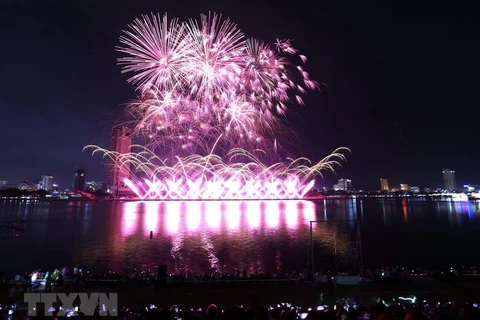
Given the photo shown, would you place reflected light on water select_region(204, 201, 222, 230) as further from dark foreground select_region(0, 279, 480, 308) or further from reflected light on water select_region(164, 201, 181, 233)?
dark foreground select_region(0, 279, 480, 308)

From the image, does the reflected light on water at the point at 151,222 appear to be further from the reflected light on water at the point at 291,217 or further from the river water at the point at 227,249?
the reflected light on water at the point at 291,217

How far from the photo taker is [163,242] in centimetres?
3928

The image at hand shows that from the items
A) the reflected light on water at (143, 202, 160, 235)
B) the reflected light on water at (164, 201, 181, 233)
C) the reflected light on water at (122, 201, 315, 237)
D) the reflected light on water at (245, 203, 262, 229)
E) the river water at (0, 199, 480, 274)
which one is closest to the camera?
the river water at (0, 199, 480, 274)

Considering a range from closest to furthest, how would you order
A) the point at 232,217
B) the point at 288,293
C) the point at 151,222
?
1. the point at 288,293
2. the point at 151,222
3. the point at 232,217

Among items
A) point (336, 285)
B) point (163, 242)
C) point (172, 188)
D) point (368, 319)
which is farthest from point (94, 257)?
point (172, 188)

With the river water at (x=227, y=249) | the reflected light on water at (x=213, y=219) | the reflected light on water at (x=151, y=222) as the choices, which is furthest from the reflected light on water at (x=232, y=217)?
the reflected light on water at (x=151, y=222)

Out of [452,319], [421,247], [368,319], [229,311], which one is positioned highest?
[229,311]

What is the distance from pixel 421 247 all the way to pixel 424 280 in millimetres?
28306

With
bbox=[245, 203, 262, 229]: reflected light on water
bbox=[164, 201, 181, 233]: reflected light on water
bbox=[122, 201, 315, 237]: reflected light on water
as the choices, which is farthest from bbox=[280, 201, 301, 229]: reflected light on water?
bbox=[164, 201, 181, 233]: reflected light on water

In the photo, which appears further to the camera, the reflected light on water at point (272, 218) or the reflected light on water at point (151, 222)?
the reflected light on water at point (272, 218)

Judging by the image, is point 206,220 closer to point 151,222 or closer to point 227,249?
point 151,222

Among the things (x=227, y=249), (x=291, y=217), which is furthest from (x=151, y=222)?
(x=291, y=217)

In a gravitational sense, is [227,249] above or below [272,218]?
below

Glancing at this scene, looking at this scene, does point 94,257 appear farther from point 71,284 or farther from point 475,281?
point 475,281
